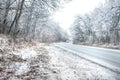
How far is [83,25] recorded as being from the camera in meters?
55.9

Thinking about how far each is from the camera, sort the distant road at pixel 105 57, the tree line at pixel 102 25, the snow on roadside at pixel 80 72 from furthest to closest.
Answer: the tree line at pixel 102 25 → the distant road at pixel 105 57 → the snow on roadside at pixel 80 72

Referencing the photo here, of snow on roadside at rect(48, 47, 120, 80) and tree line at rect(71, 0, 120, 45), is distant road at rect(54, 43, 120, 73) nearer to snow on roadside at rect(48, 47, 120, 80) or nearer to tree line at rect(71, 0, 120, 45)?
snow on roadside at rect(48, 47, 120, 80)

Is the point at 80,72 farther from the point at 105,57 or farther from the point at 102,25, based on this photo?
the point at 102,25

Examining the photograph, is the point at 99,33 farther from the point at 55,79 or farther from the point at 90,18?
the point at 55,79

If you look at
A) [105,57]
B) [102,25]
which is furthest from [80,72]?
[102,25]

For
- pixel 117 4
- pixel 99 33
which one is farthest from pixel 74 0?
pixel 99 33

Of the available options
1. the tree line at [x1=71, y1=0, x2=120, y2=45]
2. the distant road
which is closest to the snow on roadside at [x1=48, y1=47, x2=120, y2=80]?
the distant road

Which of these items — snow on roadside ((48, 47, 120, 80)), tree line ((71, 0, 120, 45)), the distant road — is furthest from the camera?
tree line ((71, 0, 120, 45))

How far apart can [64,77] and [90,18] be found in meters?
49.8

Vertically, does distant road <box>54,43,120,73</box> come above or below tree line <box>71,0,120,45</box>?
below

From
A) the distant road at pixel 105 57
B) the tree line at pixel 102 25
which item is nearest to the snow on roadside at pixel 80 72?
the distant road at pixel 105 57

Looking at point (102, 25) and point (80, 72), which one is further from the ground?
point (102, 25)

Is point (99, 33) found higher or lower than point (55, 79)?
higher

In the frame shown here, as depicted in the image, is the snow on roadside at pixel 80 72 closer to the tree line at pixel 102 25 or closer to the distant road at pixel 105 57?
the distant road at pixel 105 57
